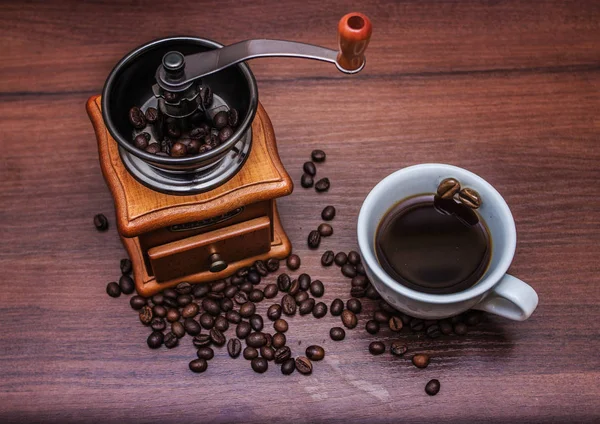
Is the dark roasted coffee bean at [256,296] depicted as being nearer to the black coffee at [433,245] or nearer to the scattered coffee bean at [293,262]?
the scattered coffee bean at [293,262]

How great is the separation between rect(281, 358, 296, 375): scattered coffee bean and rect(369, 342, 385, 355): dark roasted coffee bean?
13 centimetres

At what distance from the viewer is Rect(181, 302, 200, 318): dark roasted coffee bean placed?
134 cm

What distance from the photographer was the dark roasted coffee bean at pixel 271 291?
4.48ft

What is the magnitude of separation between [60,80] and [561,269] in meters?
0.95

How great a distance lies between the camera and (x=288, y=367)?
1.31 m

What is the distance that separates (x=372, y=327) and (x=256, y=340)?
189 mm

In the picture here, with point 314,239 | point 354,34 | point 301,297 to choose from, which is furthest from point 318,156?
point 354,34

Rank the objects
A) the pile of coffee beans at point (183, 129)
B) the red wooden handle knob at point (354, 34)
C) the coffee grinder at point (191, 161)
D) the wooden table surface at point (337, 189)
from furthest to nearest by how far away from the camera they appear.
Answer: the wooden table surface at point (337, 189), the pile of coffee beans at point (183, 129), the coffee grinder at point (191, 161), the red wooden handle knob at point (354, 34)

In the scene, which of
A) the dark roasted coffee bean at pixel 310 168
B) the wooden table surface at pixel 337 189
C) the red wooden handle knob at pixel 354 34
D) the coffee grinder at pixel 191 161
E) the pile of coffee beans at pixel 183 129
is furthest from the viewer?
the dark roasted coffee bean at pixel 310 168

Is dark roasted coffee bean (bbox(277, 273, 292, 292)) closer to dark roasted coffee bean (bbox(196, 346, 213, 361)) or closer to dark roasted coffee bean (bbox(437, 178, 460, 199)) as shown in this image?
dark roasted coffee bean (bbox(196, 346, 213, 361))

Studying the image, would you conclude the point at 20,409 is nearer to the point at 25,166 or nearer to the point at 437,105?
the point at 25,166

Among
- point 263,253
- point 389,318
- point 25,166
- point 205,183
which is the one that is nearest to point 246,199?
point 205,183

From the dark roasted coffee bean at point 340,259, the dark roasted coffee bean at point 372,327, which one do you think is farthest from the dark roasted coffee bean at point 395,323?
the dark roasted coffee bean at point 340,259

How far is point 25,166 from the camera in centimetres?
144
